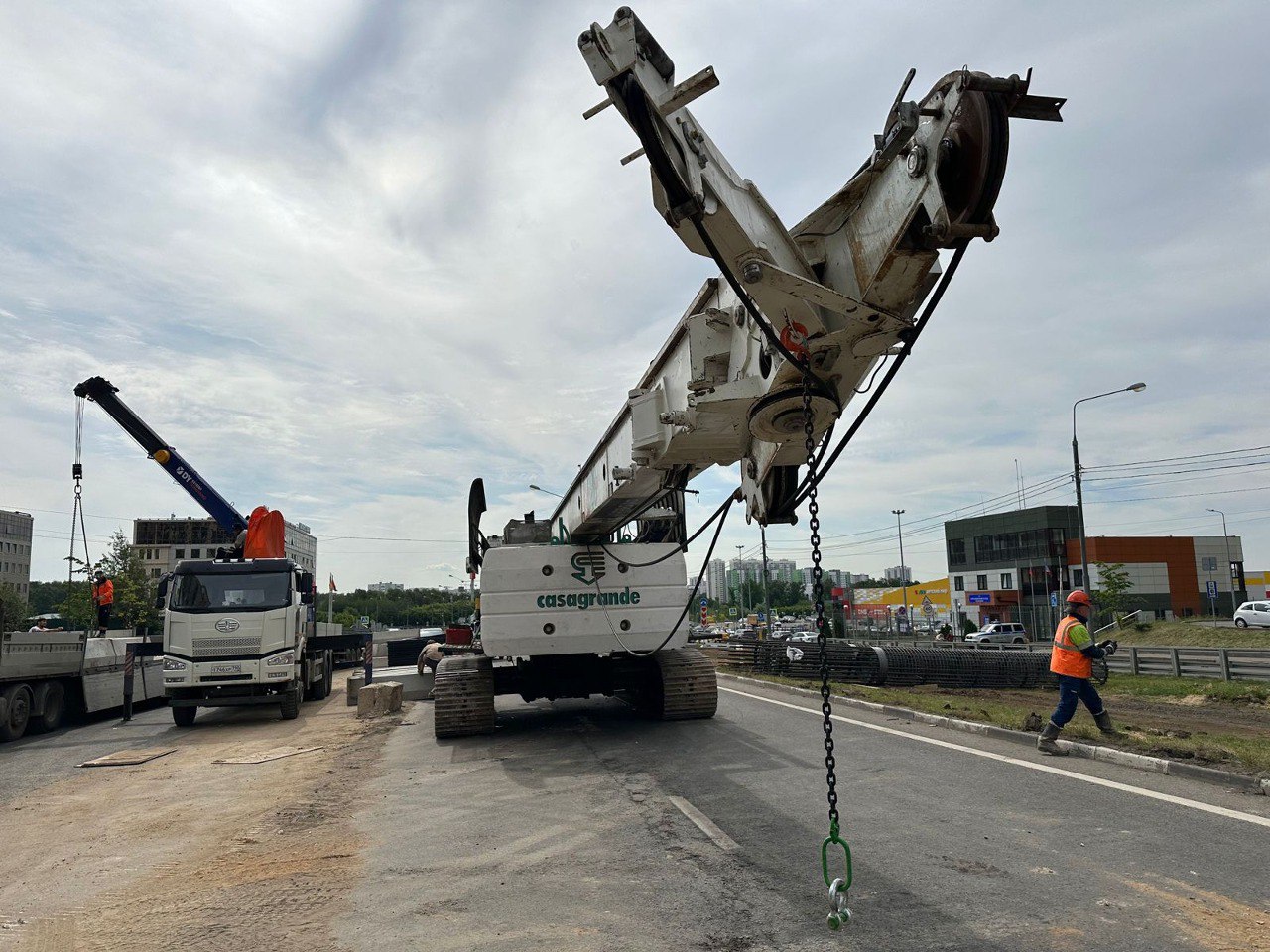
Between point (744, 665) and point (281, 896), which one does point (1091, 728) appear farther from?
point (744, 665)

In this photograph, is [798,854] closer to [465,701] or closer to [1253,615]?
[465,701]

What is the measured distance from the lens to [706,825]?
6227 mm

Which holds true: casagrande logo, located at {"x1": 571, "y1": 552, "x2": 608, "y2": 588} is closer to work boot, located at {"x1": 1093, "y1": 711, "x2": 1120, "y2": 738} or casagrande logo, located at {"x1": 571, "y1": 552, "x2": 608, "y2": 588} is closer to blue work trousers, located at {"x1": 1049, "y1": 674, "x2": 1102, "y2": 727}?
blue work trousers, located at {"x1": 1049, "y1": 674, "x2": 1102, "y2": 727}

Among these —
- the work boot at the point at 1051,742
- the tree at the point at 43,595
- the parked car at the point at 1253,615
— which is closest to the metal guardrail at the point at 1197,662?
the work boot at the point at 1051,742

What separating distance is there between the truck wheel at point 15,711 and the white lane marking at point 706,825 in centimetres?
1259

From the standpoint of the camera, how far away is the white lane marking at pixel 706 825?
5.71 meters

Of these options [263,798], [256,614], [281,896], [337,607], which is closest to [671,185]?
[281,896]

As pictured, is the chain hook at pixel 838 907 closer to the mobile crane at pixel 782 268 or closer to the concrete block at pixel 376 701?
the mobile crane at pixel 782 268

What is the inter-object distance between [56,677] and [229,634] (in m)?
3.63

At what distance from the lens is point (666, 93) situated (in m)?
4.88

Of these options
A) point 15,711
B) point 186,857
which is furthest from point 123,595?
point 186,857

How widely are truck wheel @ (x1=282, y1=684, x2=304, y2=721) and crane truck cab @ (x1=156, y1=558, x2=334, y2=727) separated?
34 millimetres

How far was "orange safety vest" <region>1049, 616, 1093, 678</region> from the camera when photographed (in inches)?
350

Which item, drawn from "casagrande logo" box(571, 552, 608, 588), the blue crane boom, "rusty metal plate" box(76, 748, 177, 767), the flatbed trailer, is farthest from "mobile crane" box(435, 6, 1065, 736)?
the blue crane boom
